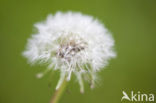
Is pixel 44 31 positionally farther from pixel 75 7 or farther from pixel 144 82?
pixel 144 82

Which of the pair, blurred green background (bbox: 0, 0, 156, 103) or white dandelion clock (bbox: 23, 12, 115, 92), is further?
blurred green background (bbox: 0, 0, 156, 103)

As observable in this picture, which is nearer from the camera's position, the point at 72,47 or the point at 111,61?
the point at 72,47

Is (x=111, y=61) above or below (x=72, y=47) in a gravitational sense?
above

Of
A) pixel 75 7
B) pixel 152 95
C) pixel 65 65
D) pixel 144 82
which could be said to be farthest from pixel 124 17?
pixel 65 65

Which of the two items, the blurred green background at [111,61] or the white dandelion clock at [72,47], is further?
the blurred green background at [111,61]
